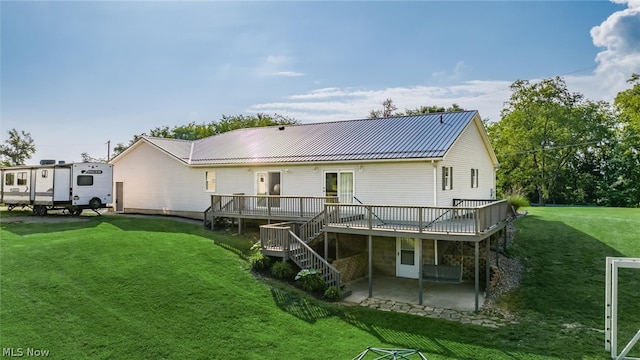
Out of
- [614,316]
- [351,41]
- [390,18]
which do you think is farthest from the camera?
[351,41]

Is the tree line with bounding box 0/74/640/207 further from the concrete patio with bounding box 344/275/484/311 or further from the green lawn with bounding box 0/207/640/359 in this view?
the concrete patio with bounding box 344/275/484/311

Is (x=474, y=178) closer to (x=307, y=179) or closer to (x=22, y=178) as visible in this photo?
(x=307, y=179)

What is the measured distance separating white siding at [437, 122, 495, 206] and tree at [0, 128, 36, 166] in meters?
54.2

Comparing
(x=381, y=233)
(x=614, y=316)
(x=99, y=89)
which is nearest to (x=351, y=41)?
(x=381, y=233)

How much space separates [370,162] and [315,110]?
3075cm

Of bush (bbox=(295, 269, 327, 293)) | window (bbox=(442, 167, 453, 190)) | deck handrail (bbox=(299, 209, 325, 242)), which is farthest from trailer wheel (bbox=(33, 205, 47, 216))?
window (bbox=(442, 167, 453, 190))

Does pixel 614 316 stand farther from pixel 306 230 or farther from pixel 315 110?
pixel 315 110

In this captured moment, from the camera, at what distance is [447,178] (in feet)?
52.5

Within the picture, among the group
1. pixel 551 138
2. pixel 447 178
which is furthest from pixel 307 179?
pixel 551 138

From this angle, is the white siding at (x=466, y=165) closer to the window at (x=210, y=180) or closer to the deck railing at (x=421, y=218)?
the deck railing at (x=421, y=218)

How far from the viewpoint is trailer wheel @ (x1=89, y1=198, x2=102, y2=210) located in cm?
2069

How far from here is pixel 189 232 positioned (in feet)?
57.4

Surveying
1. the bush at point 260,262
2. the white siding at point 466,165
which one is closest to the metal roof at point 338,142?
the white siding at point 466,165

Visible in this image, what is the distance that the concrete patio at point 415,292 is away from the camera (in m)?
12.2
